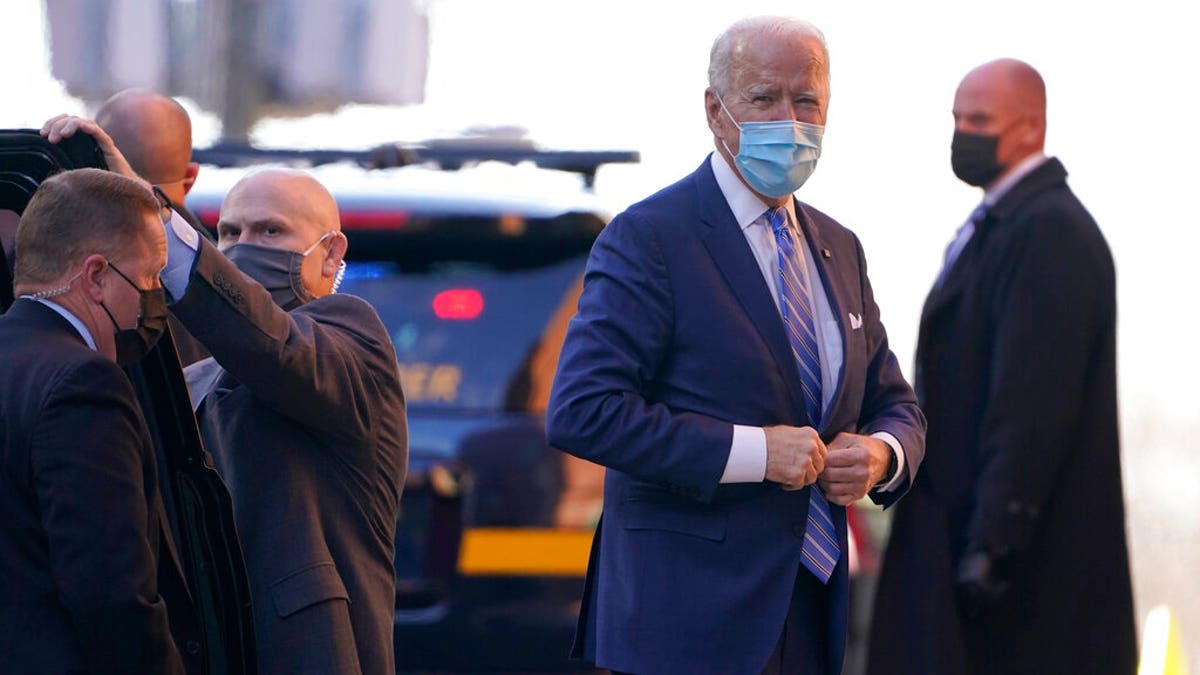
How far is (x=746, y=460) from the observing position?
373 cm

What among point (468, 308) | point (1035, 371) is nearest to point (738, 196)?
point (1035, 371)

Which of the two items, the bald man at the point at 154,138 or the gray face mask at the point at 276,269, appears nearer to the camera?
the gray face mask at the point at 276,269

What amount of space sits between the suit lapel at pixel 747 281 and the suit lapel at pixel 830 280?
0.08 meters

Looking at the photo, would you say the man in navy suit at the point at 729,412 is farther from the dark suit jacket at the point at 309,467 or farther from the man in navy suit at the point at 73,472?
the man in navy suit at the point at 73,472

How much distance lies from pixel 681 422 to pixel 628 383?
0.12 metres

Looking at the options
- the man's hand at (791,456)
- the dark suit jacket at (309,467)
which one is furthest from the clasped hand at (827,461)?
the dark suit jacket at (309,467)

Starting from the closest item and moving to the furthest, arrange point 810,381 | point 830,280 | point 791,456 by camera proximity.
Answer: point 791,456 < point 810,381 < point 830,280

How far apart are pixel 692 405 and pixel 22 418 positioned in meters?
1.21

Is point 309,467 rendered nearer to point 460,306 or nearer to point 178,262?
point 178,262

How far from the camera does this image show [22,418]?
10.3ft

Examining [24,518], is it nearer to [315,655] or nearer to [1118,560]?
[315,655]

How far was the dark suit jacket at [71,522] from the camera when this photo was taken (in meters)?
3.12

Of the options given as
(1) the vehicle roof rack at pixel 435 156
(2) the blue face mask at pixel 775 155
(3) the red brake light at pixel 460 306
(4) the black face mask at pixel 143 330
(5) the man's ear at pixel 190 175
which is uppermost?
(2) the blue face mask at pixel 775 155

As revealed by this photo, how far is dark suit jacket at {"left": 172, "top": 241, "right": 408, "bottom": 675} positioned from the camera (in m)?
3.79
